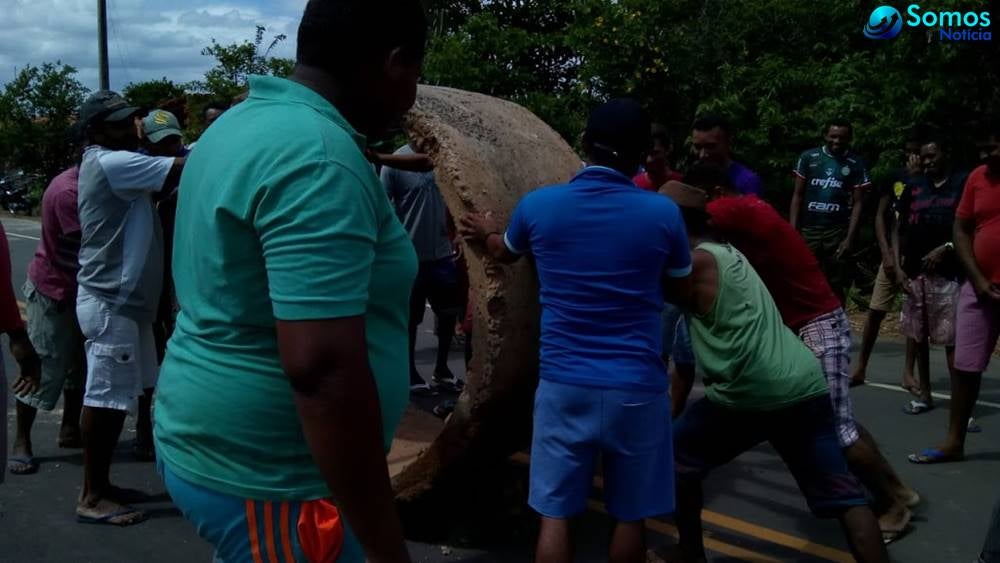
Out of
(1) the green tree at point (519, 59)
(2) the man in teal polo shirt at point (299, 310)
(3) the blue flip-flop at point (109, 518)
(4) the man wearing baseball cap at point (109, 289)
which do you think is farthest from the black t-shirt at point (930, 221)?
(1) the green tree at point (519, 59)

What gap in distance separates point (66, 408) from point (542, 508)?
11.9 ft

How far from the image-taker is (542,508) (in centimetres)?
320

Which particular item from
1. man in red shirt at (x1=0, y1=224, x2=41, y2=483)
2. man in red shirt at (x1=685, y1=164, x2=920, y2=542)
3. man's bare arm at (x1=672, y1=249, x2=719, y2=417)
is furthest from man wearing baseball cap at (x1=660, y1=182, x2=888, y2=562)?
man in red shirt at (x1=0, y1=224, x2=41, y2=483)

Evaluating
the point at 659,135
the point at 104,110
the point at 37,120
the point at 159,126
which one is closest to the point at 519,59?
the point at 659,135

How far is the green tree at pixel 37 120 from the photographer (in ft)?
89.0

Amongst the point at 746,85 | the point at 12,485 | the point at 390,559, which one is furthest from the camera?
the point at 746,85

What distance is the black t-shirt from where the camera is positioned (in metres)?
6.46

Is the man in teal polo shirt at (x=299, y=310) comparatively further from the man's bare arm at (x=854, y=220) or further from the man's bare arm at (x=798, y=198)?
the man's bare arm at (x=798, y=198)

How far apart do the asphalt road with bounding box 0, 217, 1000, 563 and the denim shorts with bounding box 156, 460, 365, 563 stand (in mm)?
2639

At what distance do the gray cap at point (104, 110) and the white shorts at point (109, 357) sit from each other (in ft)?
2.56

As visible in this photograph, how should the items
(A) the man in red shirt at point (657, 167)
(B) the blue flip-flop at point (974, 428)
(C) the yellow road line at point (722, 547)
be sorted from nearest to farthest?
(C) the yellow road line at point (722, 547)
(A) the man in red shirt at point (657, 167)
(B) the blue flip-flop at point (974, 428)

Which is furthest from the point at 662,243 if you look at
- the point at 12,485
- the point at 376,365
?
the point at 12,485

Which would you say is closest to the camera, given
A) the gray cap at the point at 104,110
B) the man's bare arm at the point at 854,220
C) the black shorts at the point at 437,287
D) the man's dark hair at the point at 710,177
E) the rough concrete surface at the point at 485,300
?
the rough concrete surface at the point at 485,300

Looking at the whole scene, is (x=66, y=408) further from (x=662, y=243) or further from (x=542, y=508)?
(x=662, y=243)
